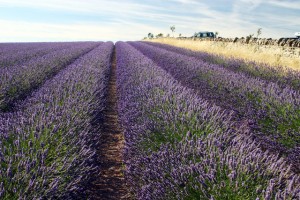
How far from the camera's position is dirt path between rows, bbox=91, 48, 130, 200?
125 inches

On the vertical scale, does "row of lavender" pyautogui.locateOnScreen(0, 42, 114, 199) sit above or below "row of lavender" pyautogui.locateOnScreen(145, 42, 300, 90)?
below

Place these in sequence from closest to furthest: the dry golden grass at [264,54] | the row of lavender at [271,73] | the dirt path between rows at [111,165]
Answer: the dirt path between rows at [111,165]
the row of lavender at [271,73]
the dry golden grass at [264,54]

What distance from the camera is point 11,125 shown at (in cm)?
294

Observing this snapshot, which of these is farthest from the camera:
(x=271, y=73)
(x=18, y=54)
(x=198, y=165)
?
(x=18, y=54)

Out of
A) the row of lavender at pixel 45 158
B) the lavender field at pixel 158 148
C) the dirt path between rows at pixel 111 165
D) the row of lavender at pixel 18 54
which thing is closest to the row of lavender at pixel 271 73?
the lavender field at pixel 158 148

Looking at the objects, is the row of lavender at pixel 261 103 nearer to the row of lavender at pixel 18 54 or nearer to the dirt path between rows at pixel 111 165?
the dirt path between rows at pixel 111 165

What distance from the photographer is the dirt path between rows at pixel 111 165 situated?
3.17m

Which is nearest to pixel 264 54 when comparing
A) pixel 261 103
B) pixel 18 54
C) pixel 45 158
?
pixel 261 103

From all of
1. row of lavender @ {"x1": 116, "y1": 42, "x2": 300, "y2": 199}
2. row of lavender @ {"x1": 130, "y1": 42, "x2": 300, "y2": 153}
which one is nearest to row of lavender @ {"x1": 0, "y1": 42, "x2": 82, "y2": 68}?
row of lavender @ {"x1": 130, "y1": 42, "x2": 300, "y2": 153}

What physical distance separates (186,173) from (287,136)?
7.44 ft

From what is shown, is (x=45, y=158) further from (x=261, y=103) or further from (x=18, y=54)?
(x=18, y=54)

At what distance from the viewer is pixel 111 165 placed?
3855mm

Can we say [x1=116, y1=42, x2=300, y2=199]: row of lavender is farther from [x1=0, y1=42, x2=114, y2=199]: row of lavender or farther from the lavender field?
[x1=0, y1=42, x2=114, y2=199]: row of lavender

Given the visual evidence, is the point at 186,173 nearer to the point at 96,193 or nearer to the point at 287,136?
the point at 96,193
